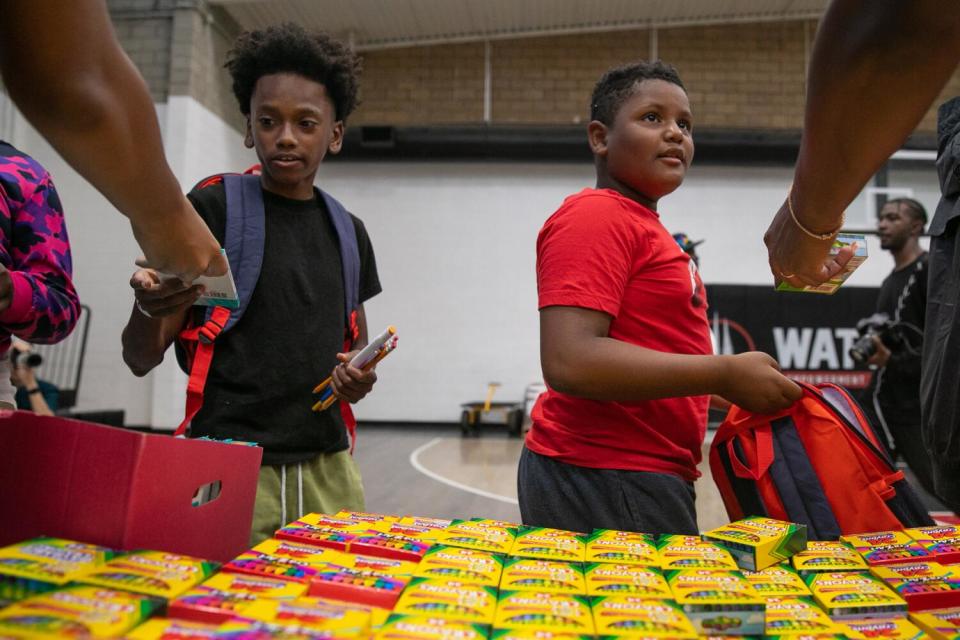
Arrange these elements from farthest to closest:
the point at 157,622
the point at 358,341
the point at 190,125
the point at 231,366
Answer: the point at 190,125 < the point at 358,341 < the point at 231,366 < the point at 157,622

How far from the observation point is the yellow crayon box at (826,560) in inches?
31.1

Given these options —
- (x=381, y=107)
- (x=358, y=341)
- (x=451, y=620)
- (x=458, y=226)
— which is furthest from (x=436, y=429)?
(x=451, y=620)

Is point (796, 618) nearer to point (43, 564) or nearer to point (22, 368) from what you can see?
point (43, 564)

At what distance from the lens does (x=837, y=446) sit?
1167 millimetres

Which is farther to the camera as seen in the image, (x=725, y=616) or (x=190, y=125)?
(x=190, y=125)

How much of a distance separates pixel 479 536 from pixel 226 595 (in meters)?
0.33

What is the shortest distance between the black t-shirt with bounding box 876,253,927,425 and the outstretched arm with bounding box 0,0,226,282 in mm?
3276

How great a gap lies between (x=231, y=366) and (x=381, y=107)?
8191 mm

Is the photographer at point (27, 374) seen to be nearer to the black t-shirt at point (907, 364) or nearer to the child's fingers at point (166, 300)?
the child's fingers at point (166, 300)

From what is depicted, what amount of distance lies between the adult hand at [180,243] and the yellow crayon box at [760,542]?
0.71 m

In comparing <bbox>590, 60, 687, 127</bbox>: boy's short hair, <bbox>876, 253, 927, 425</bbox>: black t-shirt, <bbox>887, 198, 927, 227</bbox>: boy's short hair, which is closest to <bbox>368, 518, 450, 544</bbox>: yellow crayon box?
<bbox>590, 60, 687, 127</bbox>: boy's short hair

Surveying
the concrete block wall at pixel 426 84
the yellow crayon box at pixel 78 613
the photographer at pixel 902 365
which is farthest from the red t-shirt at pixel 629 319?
the concrete block wall at pixel 426 84

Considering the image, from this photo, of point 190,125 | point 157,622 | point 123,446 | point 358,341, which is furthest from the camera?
point 190,125

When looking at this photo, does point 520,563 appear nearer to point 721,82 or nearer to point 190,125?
point 190,125
